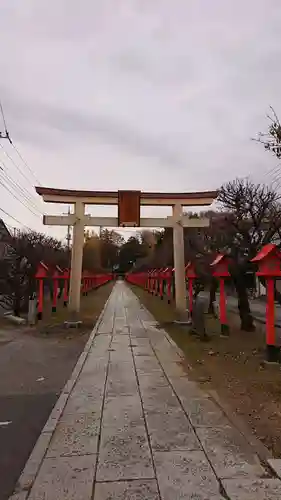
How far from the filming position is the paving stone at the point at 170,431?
465 cm

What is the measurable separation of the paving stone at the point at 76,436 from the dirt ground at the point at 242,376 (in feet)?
5.75

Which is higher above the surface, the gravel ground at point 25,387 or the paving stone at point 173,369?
the paving stone at point 173,369

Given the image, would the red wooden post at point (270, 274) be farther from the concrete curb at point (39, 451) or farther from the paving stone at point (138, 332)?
the paving stone at point (138, 332)

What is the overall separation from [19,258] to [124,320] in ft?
16.4

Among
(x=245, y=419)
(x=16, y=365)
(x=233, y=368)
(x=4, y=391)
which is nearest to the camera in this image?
(x=245, y=419)

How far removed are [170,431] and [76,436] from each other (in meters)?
1.01

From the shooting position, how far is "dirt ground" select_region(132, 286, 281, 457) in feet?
18.1

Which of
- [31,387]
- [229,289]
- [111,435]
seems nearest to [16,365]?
[31,387]

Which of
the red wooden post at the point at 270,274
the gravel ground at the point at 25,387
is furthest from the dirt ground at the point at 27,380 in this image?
the red wooden post at the point at 270,274

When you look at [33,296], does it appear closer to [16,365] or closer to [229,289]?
[16,365]

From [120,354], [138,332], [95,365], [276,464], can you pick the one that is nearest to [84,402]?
[95,365]

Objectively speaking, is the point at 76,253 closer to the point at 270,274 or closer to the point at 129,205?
the point at 129,205

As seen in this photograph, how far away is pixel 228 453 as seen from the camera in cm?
441

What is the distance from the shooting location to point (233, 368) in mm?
8906
